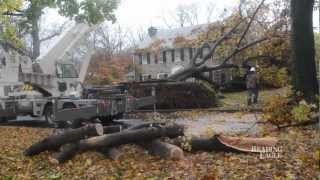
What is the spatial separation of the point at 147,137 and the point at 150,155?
36 centimetres

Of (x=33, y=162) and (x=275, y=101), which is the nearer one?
(x=33, y=162)

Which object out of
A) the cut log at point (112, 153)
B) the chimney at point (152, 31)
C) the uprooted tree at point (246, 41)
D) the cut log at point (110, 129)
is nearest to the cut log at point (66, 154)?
the cut log at point (112, 153)

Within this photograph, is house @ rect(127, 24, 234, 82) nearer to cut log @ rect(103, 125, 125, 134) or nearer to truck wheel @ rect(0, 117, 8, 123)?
truck wheel @ rect(0, 117, 8, 123)

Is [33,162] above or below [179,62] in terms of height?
below

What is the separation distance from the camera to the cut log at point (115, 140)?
914cm

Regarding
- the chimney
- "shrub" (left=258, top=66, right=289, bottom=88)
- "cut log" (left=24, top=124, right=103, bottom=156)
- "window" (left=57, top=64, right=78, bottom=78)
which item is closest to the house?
the chimney

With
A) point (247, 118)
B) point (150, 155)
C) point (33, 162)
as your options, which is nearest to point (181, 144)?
point (150, 155)

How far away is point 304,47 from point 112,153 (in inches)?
243

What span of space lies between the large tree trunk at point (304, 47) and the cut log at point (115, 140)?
478 cm

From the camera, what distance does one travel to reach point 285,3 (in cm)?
1966

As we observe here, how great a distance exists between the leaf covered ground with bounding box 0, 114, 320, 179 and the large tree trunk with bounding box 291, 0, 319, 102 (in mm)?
2048

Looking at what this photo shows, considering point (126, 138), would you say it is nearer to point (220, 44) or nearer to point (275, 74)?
point (275, 74)

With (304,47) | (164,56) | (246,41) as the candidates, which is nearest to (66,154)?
(304,47)

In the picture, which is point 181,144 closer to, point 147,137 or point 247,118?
point 147,137
